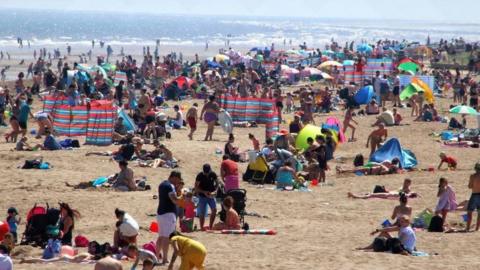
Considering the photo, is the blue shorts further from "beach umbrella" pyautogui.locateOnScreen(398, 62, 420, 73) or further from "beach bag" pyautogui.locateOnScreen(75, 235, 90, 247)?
"beach umbrella" pyautogui.locateOnScreen(398, 62, 420, 73)

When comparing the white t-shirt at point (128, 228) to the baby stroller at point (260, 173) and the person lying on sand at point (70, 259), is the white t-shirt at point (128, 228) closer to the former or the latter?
the person lying on sand at point (70, 259)

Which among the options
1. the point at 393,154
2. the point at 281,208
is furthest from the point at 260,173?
the point at 393,154

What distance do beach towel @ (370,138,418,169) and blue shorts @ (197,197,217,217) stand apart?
7327mm

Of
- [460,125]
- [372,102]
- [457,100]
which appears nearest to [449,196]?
[460,125]

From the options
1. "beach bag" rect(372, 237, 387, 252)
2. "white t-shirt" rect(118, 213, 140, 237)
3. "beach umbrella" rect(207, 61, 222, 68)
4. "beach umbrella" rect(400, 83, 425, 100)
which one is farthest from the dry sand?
"beach umbrella" rect(207, 61, 222, 68)

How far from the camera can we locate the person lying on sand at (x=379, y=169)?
2038 centimetres

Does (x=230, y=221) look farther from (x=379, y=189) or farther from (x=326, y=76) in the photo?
(x=326, y=76)

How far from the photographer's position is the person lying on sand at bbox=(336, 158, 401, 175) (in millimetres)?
20375

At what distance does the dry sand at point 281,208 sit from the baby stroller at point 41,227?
38 centimetres

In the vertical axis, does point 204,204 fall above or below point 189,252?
below

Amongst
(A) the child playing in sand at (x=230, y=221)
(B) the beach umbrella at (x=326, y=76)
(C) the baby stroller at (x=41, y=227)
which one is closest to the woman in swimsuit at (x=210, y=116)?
(A) the child playing in sand at (x=230, y=221)

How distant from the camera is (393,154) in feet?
68.5

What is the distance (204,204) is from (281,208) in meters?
2.72

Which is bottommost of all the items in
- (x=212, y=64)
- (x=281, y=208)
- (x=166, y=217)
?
(x=212, y=64)
